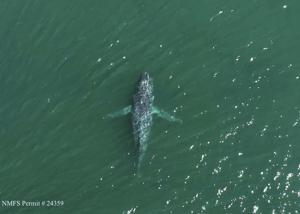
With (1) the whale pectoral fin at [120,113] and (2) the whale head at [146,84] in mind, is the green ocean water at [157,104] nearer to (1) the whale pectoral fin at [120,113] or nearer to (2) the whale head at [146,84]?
(1) the whale pectoral fin at [120,113]

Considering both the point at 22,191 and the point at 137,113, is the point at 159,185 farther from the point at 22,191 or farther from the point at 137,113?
the point at 22,191

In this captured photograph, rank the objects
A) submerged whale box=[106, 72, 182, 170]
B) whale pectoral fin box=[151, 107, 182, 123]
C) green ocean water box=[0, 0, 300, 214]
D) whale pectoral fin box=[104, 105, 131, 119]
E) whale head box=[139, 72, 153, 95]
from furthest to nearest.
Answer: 1. whale head box=[139, 72, 153, 95]
2. whale pectoral fin box=[104, 105, 131, 119]
3. whale pectoral fin box=[151, 107, 182, 123]
4. submerged whale box=[106, 72, 182, 170]
5. green ocean water box=[0, 0, 300, 214]

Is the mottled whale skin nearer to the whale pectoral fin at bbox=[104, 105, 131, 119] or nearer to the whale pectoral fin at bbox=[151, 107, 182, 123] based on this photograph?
Result: the whale pectoral fin at bbox=[151, 107, 182, 123]

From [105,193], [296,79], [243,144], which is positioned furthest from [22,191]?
[296,79]

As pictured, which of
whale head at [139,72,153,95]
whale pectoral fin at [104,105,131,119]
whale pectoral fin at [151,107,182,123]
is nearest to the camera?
whale pectoral fin at [151,107,182,123]

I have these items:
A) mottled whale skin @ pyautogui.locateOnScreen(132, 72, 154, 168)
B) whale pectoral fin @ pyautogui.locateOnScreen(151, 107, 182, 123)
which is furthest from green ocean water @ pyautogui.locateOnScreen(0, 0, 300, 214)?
mottled whale skin @ pyautogui.locateOnScreen(132, 72, 154, 168)

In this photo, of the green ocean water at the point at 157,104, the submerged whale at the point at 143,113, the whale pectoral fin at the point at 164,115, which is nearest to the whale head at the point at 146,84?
the submerged whale at the point at 143,113

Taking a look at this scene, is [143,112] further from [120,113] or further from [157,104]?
[120,113]

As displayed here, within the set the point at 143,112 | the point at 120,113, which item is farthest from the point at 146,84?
the point at 120,113
